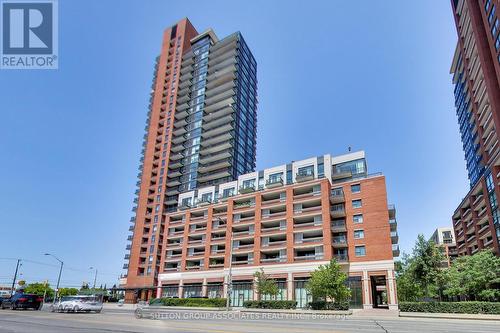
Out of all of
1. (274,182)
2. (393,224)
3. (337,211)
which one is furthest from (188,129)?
(393,224)

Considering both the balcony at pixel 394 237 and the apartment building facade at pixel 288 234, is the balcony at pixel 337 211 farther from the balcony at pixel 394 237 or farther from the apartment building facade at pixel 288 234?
the balcony at pixel 394 237

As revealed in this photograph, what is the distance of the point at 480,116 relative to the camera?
66.6 metres

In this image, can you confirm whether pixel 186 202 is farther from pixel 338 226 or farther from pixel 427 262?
pixel 427 262

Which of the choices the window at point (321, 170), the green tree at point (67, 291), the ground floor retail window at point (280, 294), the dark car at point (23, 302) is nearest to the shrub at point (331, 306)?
the ground floor retail window at point (280, 294)

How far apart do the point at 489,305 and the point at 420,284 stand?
11585 mm

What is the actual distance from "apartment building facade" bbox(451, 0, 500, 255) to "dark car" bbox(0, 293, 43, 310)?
6805 cm

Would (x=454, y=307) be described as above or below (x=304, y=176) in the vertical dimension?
below

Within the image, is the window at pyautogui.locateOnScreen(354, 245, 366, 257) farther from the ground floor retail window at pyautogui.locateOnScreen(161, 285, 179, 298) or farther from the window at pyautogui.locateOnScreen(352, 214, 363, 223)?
the ground floor retail window at pyautogui.locateOnScreen(161, 285, 179, 298)

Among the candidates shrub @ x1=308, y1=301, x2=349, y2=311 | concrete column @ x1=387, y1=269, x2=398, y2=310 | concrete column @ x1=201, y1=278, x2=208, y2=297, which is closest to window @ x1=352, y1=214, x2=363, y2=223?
concrete column @ x1=387, y1=269, x2=398, y2=310

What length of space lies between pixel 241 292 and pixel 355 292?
20074mm

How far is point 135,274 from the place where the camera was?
273 feet

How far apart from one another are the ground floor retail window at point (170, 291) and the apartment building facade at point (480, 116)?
197 feet

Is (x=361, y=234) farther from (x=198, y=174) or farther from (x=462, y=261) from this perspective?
(x=198, y=174)

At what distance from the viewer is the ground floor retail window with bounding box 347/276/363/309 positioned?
1885 inches
